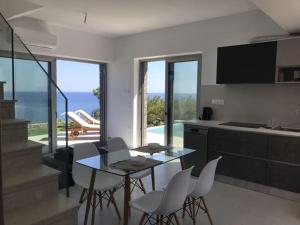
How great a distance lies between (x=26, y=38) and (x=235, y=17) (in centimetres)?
379

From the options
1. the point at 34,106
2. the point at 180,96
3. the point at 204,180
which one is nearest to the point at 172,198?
the point at 204,180

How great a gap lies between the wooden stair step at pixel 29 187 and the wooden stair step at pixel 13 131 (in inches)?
16.5

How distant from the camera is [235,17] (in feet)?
14.7

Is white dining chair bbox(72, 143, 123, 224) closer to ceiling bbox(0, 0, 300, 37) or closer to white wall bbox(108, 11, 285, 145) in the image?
ceiling bbox(0, 0, 300, 37)

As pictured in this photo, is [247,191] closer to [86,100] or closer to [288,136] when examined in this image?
[288,136]

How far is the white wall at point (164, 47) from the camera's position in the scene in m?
4.39

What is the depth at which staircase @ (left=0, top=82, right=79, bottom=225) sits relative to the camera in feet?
7.00

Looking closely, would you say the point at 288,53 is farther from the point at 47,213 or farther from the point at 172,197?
the point at 47,213

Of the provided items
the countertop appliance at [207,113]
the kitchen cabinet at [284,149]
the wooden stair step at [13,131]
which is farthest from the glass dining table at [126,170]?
the countertop appliance at [207,113]

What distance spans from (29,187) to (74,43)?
13.8 ft

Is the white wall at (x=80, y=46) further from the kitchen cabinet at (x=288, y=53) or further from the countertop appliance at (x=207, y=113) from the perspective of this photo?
the kitchen cabinet at (x=288, y=53)

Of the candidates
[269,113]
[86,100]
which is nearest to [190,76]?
[269,113]

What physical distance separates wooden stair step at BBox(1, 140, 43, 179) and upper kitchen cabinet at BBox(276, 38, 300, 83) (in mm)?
3420

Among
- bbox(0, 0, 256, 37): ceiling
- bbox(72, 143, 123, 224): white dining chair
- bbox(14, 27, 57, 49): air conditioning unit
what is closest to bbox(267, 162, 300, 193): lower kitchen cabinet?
bbox(72, 143, 123, 224): white dining chair
